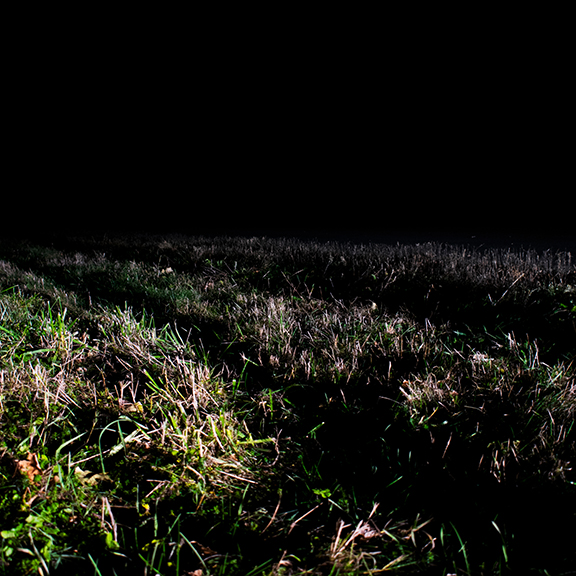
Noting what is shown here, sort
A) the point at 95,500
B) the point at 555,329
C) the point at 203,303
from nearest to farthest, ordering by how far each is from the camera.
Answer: the point at 95,500 < the point at 555,329 < the point at 203,303

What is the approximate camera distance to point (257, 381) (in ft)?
8.00

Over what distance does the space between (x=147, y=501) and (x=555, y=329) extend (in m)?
3.41

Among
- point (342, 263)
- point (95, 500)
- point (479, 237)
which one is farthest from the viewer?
point (479, 237)

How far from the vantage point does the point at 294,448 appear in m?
1.82

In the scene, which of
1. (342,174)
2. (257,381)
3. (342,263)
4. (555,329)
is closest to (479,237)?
(342,263)

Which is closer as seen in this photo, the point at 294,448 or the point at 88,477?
the point at 88,477

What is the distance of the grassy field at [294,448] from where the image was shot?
1274mm

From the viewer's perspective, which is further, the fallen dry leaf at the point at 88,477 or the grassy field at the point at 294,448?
the fallen dry leaf at the point at 88,477

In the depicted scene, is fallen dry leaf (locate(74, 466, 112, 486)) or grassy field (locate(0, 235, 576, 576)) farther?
fallen dry leaf (locate(74, 466, 112, 486))

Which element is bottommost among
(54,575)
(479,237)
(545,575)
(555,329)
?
(54,575)

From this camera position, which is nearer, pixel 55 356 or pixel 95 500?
pixel 95 500

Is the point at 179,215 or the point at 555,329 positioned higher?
the point at 179,215

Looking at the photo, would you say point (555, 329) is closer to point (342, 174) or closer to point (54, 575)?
point (54, 575)

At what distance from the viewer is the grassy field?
50.2 inches
